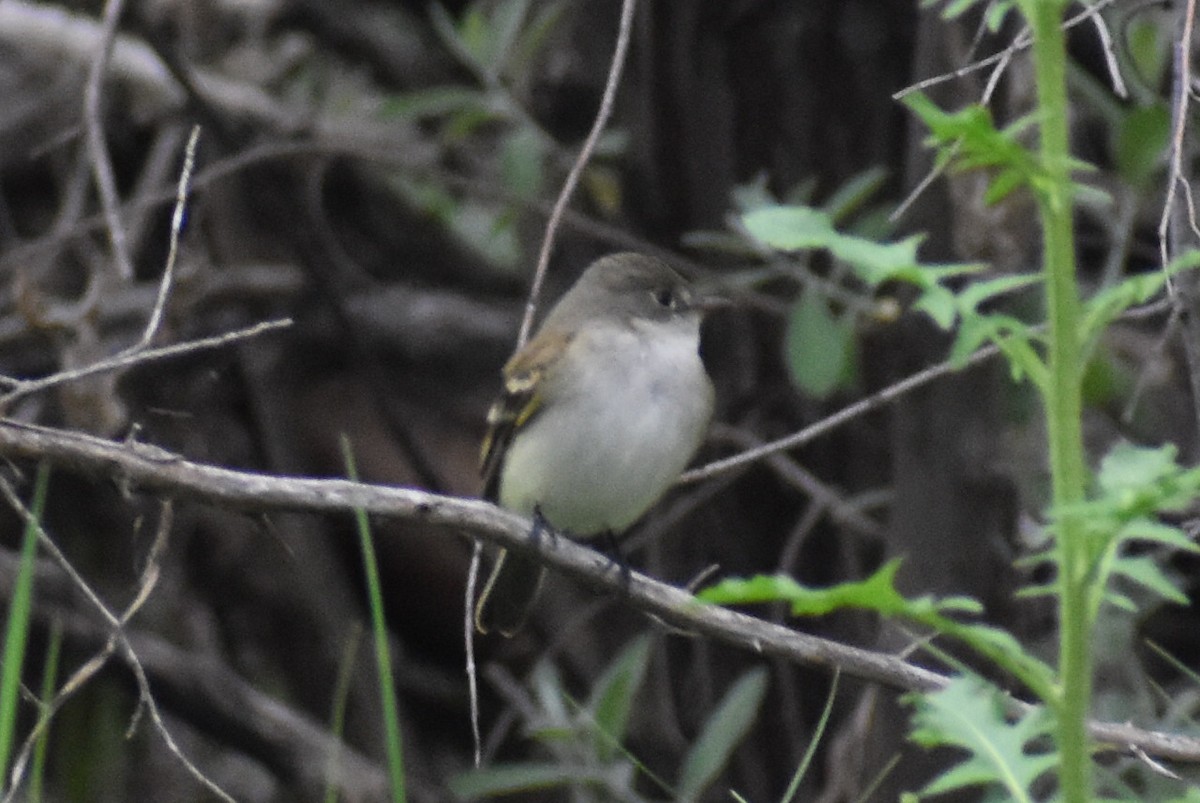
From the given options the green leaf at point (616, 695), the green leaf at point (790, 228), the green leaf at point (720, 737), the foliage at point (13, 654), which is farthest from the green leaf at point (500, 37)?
the green leaf at point (790, 228)

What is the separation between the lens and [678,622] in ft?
9.59

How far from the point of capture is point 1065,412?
1.64 meters

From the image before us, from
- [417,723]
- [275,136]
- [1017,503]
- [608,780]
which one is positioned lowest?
[417,723]

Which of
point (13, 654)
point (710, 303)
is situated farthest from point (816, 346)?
point (13, 654)

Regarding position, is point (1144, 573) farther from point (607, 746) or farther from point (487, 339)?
point (487, 339)

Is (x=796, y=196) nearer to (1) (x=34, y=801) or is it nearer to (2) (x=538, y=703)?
(2) (x=538, y=703)

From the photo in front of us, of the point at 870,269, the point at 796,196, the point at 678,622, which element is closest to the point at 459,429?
the point at 796,196

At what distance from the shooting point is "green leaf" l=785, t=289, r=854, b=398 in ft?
15.1

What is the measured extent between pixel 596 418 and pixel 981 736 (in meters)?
2.79

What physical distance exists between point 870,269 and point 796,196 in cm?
301

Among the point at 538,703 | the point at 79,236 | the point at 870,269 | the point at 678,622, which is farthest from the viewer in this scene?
the point at 538,703

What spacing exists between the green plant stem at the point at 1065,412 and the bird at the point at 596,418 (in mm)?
2859

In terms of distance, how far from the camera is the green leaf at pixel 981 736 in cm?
180

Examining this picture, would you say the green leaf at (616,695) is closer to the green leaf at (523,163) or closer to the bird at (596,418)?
the bird at (596,418)
